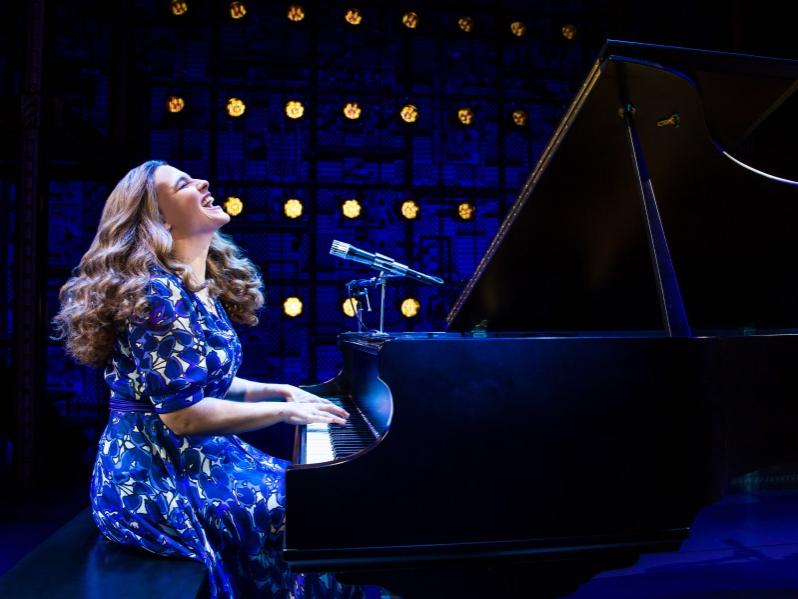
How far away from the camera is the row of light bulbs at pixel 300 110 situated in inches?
196

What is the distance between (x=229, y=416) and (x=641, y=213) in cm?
152

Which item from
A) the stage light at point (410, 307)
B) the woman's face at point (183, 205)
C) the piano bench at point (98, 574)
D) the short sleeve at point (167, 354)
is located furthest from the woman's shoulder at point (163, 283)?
the stage light at point (410, 307)

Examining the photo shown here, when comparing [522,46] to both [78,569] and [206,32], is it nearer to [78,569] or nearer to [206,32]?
[206,32]

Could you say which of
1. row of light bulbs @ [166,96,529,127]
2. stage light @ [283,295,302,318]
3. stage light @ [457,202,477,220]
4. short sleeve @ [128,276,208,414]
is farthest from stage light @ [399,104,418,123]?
short sleeve @ [128,276,208,414]

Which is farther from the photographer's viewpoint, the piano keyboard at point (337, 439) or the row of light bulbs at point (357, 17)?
the row of light bulbs at point (357, 17)

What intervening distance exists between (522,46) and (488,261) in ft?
13.4

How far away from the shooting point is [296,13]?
5.11m

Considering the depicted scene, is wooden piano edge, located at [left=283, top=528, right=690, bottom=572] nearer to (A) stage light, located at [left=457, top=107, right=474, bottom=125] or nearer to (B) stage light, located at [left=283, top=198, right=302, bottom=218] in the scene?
(B) stage light, located at [left=283, top=198, right=302, bottom=218]

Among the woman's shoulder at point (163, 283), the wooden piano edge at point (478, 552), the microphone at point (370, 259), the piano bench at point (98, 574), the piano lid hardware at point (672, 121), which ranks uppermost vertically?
the piano lid hardware at point (672, 121)

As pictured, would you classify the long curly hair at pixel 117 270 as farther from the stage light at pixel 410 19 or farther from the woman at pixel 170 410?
the stage light at pixel 410 19

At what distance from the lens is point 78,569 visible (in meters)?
1.34

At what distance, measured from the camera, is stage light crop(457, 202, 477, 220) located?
17.0 ft

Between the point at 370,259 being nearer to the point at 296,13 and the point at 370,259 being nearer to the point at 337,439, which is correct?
the point at 337,439

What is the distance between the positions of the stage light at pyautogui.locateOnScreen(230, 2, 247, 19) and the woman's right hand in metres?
4.58
